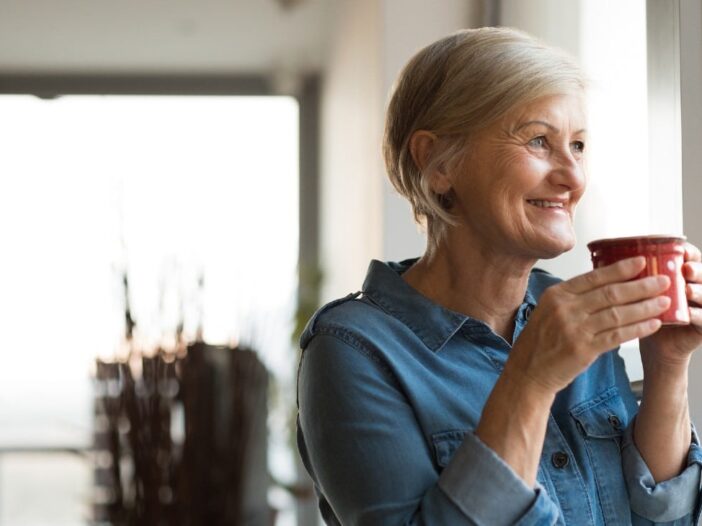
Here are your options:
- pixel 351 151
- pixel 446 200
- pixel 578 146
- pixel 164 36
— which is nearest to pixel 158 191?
pixel 164 36

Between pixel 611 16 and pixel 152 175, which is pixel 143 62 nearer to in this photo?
pixel 152 175

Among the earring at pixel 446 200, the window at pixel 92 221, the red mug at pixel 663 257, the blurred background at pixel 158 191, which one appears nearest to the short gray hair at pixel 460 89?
the earring at pixel 446 200

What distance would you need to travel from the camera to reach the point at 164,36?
4.71 meters

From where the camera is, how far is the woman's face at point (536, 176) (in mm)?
1237

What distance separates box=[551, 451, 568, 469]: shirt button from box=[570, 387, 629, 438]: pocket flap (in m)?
0.04

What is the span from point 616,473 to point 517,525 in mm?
245

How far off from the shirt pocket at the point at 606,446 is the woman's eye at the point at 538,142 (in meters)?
0.30

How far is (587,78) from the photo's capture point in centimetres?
128

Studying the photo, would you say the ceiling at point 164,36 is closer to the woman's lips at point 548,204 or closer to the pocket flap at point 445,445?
the woman's lips at point 548,204

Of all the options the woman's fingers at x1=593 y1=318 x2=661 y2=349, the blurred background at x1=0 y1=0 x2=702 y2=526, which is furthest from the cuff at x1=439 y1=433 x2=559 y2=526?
the blurred background at x1=0 y1=0 x2=702 y2=526

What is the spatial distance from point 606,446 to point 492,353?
0.17 m

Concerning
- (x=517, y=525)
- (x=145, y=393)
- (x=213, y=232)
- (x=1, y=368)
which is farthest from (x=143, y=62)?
(x=517, y=525)

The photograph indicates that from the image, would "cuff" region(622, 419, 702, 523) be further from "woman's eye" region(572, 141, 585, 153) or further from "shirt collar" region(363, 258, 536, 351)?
"woman's eye" region(572, 141, 585, 153)

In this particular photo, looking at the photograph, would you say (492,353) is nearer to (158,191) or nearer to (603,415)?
(603,415)
